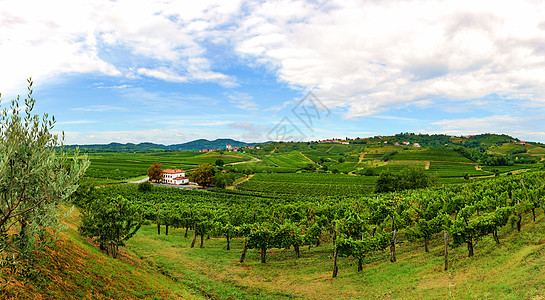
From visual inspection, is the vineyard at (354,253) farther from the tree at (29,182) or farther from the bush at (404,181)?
the bush at (404,181)

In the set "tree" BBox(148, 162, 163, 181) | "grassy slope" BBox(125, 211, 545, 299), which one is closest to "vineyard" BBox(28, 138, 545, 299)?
"grassy slope" BBox(125, 211, 545, 299)

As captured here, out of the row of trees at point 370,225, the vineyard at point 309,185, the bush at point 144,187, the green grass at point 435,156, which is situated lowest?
the vineyard at point 309,185

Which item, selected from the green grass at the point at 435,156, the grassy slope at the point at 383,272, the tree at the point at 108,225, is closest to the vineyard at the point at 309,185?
the grassy slope at the point at 383,272

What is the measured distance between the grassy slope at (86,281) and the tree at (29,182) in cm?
193

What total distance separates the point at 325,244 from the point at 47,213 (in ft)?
90.4

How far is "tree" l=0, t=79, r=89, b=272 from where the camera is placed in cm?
774

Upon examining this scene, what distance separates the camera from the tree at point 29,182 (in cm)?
774

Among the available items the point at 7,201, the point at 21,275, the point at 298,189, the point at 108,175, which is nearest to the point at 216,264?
the point at 21,275

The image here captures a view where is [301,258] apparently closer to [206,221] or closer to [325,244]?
[325,244]

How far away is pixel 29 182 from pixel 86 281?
23.4 ft

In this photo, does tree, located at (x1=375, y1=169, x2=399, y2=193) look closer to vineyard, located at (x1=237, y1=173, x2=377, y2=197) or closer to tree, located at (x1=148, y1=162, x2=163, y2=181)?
vineyard, located at (x1=237, y1=173, x2=377, y2=197)

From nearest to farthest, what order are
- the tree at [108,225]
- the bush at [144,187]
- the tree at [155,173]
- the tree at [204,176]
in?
1. the tree at [108,225]
2. the bush at [144,187]
3. the tree at [204,176]
4. the tree at [155,173]

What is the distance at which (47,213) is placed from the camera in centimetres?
859

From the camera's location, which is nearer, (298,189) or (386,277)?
(386,277)
